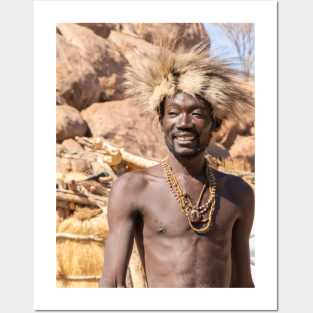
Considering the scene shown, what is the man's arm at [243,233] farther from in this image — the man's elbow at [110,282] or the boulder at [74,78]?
the boulder at [74,78]

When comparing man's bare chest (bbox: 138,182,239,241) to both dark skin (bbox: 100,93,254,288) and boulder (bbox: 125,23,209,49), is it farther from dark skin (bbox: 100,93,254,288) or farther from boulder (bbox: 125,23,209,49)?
boulder (bbox: 125,23,209,49)

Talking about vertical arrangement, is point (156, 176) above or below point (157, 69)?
below

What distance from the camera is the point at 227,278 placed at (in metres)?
4.20

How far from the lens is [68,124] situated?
10.3 meters

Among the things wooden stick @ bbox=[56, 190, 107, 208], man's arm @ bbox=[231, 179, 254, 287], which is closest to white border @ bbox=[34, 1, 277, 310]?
man's arm @ bbox=[231, 179, 254, 287]

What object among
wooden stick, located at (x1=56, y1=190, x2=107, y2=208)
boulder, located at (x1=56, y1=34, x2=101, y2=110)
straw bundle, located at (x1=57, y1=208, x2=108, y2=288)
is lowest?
straw bundle, located at (x1=57, y1=208, x2=108, y2=288)

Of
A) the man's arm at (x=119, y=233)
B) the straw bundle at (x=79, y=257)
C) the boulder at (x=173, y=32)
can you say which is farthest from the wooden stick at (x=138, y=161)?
the man's arm at (x=119, y=233)

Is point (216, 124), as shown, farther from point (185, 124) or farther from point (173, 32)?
point (173, 32)

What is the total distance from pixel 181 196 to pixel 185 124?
406mm

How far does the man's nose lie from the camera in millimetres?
3971

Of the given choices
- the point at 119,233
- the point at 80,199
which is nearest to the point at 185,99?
the point at 119,233
